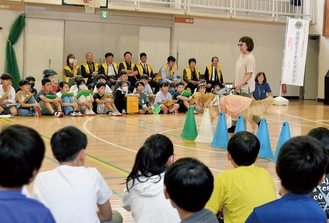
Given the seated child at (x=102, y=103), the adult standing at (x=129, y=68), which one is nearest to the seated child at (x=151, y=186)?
the seated child at (x=102, y=103)

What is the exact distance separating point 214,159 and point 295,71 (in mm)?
9966

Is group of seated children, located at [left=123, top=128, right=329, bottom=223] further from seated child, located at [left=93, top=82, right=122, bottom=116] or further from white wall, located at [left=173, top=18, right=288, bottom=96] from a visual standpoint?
white wall, located at [left=173, top=18, right=288, bottom=96]

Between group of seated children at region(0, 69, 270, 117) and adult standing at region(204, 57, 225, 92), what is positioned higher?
adult standing at region(204, 57, 225, 92)

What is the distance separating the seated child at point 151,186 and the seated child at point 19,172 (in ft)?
3.86

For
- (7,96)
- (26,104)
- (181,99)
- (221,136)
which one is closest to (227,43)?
(181,99)

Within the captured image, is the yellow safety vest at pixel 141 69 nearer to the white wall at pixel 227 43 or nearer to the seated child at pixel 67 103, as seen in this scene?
the white wall at pixel 227 43

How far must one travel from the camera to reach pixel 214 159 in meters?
7.22

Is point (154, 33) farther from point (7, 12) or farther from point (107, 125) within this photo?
point (107, 125)

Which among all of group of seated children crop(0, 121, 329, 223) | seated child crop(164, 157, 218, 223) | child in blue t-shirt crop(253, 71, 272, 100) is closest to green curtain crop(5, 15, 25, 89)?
child in blue t-shirt crop(253, 71, 272, 100)

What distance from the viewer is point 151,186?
118 inches

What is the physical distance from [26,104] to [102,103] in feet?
5.80

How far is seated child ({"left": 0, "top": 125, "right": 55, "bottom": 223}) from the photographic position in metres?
1.76

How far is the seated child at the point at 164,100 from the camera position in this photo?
12688mm

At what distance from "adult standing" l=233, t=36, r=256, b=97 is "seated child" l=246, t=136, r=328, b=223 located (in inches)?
253
